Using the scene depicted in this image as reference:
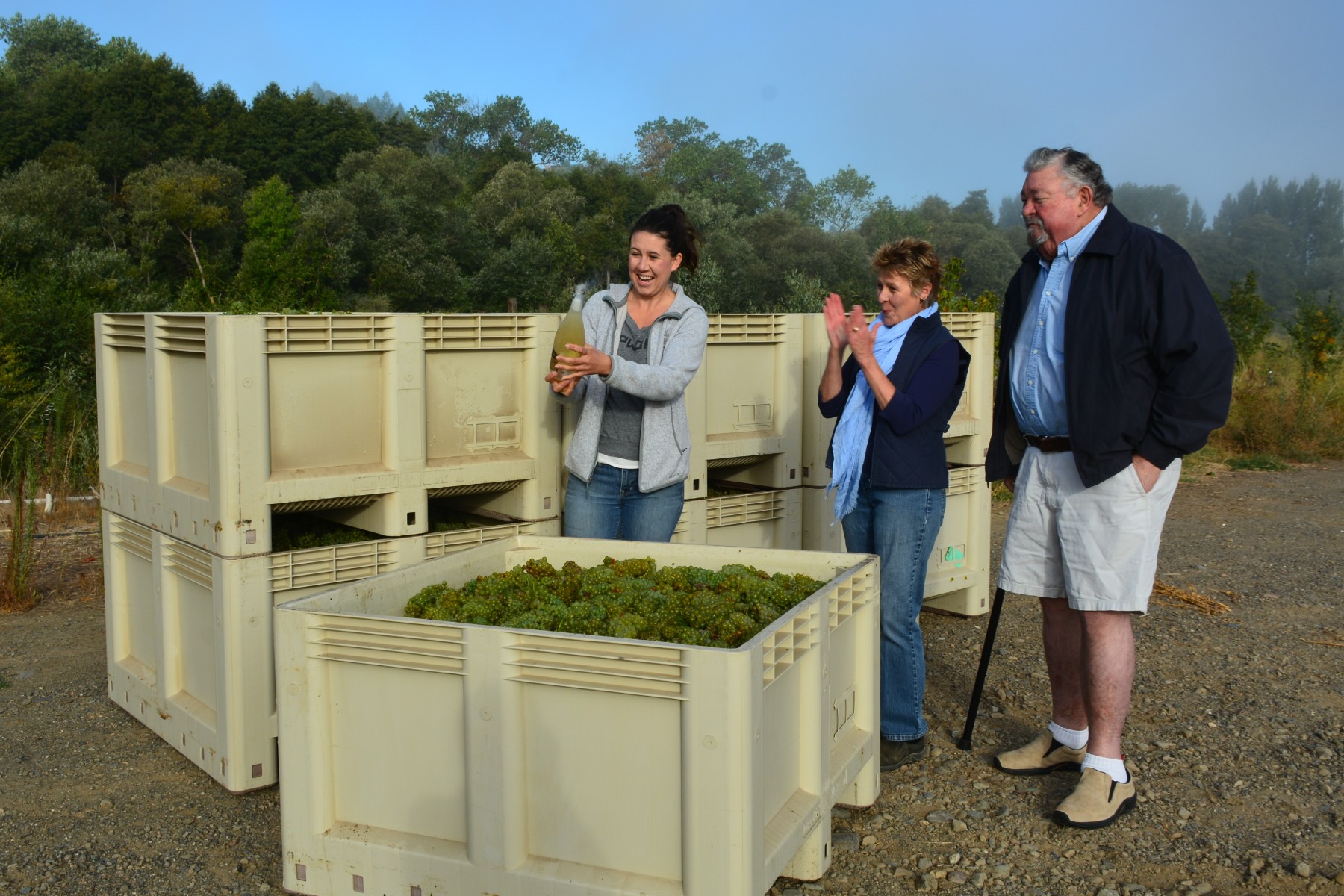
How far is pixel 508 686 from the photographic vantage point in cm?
275

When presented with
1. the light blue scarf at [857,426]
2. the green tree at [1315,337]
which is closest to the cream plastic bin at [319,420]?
the light blue scarf at [857,426]

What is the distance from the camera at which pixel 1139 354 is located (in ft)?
11.4

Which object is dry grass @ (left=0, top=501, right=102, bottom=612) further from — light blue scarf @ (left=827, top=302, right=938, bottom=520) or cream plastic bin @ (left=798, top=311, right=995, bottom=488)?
light blue scarf @ (left=827, top=302, right=938, bottom=520)

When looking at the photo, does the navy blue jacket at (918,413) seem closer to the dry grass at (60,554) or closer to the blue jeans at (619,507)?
the blue jeans at (619,507)

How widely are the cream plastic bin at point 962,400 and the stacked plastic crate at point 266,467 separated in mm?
1422

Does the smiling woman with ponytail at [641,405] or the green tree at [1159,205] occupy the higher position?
the green tree at [1159,205]

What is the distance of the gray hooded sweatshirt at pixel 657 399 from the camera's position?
4035mm

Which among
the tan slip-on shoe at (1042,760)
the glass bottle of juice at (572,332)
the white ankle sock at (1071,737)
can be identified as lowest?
the tan slip-on shoe at (1042,760)

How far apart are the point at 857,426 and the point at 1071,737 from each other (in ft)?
4.38

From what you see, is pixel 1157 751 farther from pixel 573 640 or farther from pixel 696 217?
pixel 696 217

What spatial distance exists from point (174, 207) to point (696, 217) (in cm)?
→ 2171

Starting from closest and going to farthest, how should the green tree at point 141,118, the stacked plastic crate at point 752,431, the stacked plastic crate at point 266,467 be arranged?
the stacked plastic crate at point 266,467 → the stacked plastic crate at point 752,431 → the green tree at point 141,118

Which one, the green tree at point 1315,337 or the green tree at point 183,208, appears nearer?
the green tree at point 1315,337

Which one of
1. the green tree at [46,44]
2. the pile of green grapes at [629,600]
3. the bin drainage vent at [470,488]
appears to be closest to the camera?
the pile of green grapes at [629,600]
